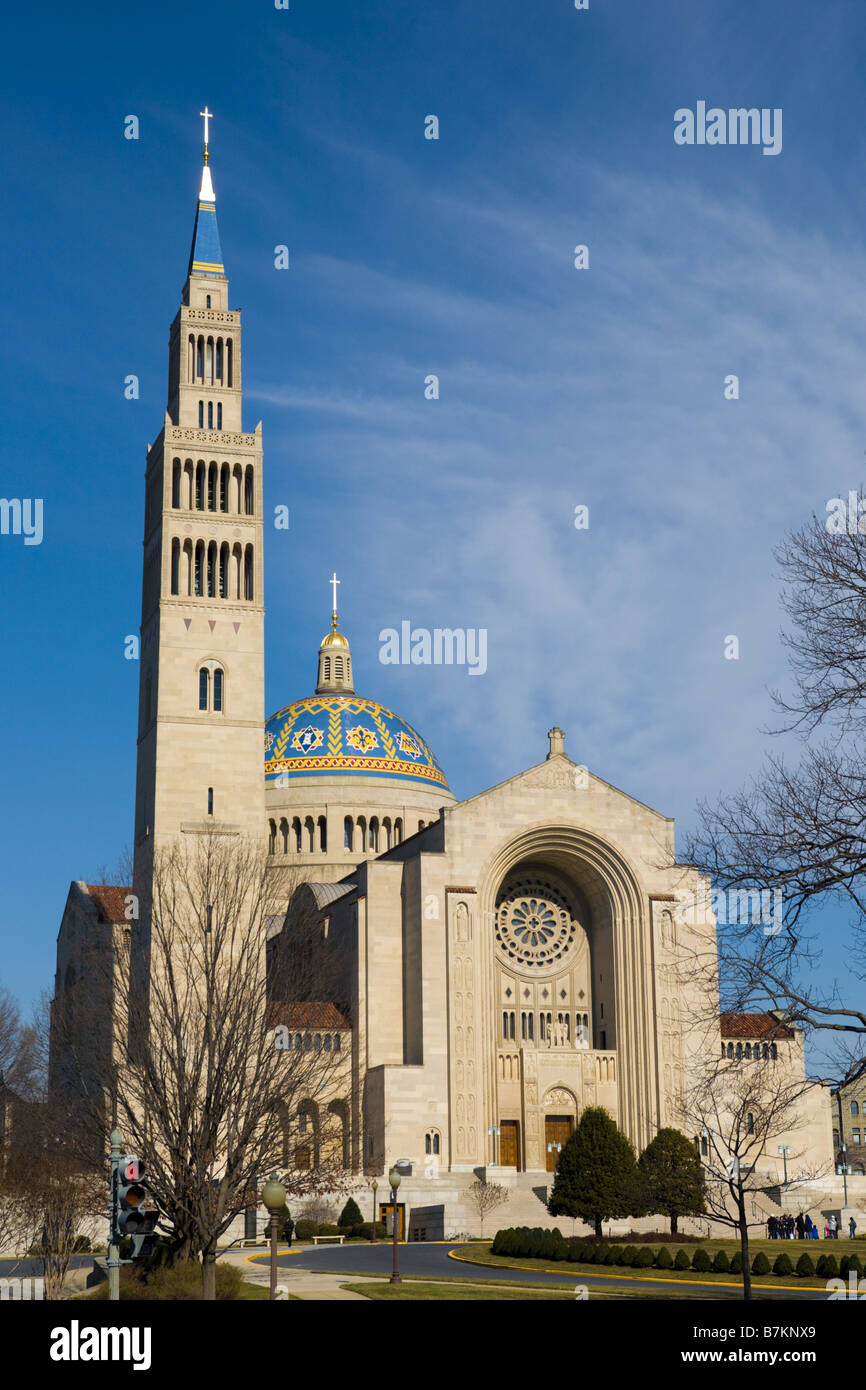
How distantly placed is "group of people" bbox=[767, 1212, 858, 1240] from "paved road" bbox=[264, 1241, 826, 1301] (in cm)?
1273

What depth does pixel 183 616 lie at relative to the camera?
6156 cm

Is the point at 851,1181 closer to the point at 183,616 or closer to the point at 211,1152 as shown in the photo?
the point at 183,616

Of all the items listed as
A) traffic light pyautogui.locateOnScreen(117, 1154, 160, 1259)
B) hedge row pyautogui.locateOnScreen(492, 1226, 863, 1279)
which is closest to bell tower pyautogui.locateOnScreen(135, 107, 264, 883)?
hedge row pyautogui.locateOnScreen(492, 1226, 863, 1279)

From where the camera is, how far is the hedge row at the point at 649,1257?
1384 inches

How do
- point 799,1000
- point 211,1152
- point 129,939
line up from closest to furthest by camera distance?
point 799,1000, point 211,1152, point 129,939

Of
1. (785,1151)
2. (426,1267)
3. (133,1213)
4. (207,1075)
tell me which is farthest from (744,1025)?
(133,1213)

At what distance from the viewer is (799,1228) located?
5338 cm

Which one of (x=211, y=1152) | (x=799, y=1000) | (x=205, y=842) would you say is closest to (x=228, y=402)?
(x=205, y=842)

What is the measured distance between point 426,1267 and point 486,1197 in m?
15.3

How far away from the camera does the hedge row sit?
35.2m

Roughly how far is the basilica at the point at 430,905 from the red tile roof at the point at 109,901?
28 centimetres

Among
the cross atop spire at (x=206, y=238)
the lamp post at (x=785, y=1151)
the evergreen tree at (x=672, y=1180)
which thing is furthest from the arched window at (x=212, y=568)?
the lamp post at (x=785, y=1151)

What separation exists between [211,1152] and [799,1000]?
58.0 feet
